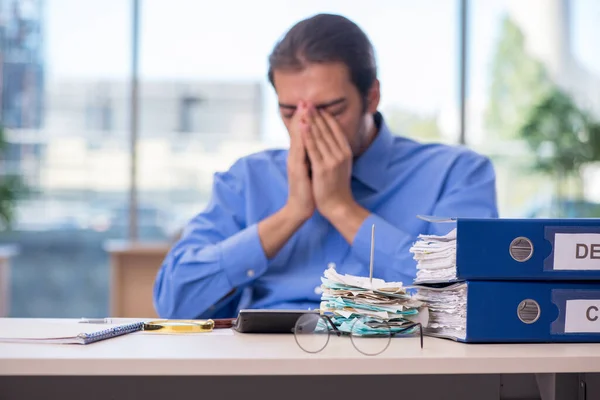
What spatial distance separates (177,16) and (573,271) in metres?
4.65

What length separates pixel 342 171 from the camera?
220cm

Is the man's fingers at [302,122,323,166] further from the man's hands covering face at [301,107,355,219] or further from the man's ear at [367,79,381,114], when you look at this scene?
the man's ear at [367,79,381,114]

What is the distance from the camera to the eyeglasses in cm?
125

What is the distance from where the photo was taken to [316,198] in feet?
7.19

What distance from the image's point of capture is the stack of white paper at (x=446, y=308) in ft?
4.53

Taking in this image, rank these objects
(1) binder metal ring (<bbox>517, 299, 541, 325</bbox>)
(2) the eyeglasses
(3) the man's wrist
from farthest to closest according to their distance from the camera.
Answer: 1. (3) the man's wrist
2. (1) binder metal ring (<bbox>517, 299, 541, 325</bbox>)
3. (2) the eyeglasses

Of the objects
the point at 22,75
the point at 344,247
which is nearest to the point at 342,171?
the point at 344,247

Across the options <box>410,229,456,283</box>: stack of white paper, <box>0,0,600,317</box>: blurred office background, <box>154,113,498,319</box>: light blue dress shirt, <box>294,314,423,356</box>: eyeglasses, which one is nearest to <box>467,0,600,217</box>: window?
<box>0,0,600,317</box>: blurred office background

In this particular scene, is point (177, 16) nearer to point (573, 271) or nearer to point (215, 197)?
point (215, 197)

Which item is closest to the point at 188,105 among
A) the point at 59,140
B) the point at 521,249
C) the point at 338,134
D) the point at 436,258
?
the point at 59,140

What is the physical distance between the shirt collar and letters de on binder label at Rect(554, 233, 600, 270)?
94cm

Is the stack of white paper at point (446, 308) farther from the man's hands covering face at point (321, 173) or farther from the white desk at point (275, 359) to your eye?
the man's hands covering face at point (321, 173)

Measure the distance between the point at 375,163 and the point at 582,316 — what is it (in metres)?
1.01

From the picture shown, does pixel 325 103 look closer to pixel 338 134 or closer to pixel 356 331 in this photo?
pixel 338 134
